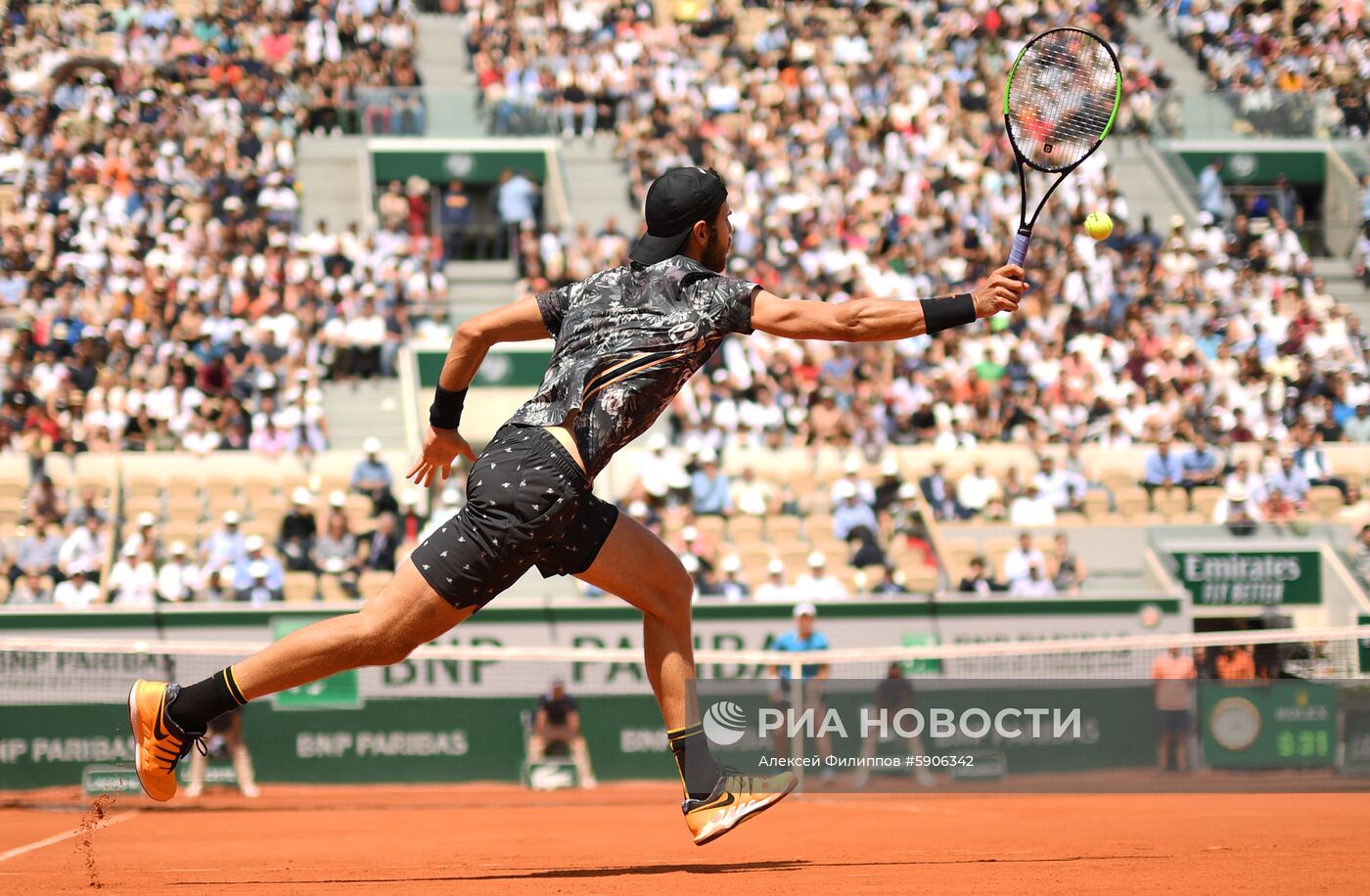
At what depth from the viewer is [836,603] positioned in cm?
1608

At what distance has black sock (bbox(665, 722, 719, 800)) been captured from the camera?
6531 millimetres

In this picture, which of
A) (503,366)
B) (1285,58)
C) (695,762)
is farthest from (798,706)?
(1285,58)

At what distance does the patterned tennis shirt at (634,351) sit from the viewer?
6.02 meters

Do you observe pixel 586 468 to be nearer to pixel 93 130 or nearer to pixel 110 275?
pixel 110 275

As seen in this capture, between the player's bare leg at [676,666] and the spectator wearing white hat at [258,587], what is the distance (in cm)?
1001

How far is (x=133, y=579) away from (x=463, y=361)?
35.0ft

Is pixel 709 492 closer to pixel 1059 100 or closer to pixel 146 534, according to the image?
pixel 146 534

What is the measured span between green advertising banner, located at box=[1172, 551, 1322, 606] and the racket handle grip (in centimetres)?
1185

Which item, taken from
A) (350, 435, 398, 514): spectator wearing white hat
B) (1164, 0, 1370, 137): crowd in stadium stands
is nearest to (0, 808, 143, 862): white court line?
(350, 435, 398, 514): spectator wearing white hat

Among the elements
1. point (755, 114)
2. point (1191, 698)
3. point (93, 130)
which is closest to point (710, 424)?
point (1191, 698)

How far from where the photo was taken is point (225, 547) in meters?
16.6

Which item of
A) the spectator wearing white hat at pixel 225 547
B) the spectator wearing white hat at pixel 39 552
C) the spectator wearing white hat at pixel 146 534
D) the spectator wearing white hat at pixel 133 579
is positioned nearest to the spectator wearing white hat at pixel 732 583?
the spectator wearing white hat at pixel 225 547

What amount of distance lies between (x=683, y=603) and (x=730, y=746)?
24.4 feet

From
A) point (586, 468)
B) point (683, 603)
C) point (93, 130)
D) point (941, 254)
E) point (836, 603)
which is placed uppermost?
point (93, 130)
